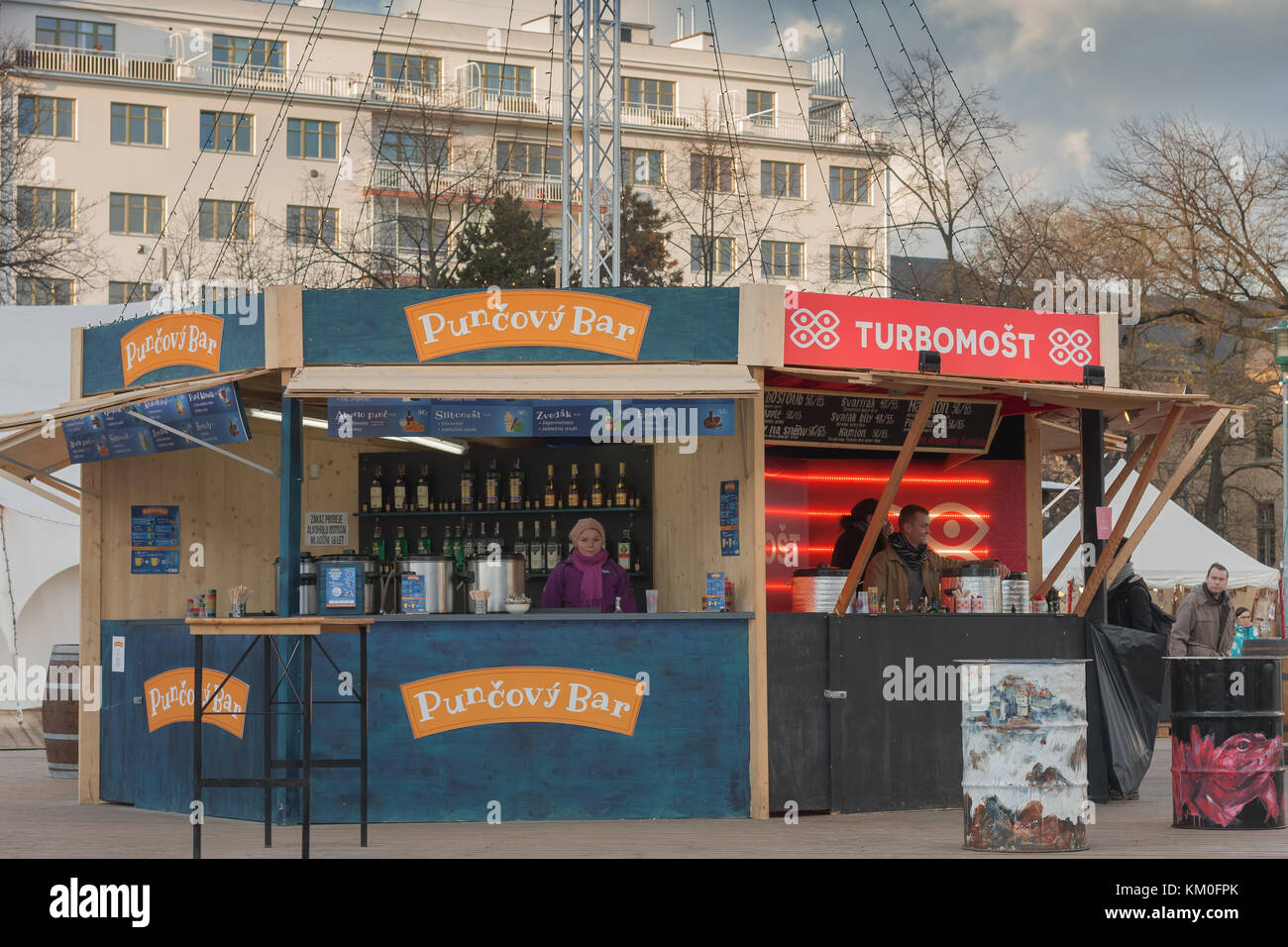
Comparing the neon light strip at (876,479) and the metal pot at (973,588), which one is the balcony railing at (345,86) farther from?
the metal pot at (973,588)

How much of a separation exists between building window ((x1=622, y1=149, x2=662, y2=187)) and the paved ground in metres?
48.0

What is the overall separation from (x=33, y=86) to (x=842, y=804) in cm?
5221

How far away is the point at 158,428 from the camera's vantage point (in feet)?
38.8

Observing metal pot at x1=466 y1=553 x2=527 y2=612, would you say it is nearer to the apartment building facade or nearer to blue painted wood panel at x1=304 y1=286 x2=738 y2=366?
blue painted wood panel at x1=304 y1=286 x2=738 y2=366

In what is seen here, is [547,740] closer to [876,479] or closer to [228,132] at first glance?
[876,479]

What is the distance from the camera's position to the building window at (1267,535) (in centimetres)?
5525

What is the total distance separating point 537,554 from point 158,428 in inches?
126

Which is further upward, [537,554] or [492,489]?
[492,489]

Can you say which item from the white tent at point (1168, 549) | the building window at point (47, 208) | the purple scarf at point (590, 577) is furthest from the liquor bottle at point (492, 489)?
the building window at point (47, 208)

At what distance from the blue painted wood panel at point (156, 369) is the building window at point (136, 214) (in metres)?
45.4

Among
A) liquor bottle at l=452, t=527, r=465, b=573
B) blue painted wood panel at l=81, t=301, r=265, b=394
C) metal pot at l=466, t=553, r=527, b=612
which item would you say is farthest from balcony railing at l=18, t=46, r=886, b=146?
metal pot at l=466, t=553, r=527, b=612

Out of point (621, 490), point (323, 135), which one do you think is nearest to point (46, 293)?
point (323, 135)

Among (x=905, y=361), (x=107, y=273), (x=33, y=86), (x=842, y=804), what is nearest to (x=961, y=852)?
Answer: (x=842, y=804)

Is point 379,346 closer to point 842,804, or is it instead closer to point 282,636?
point 282,636
